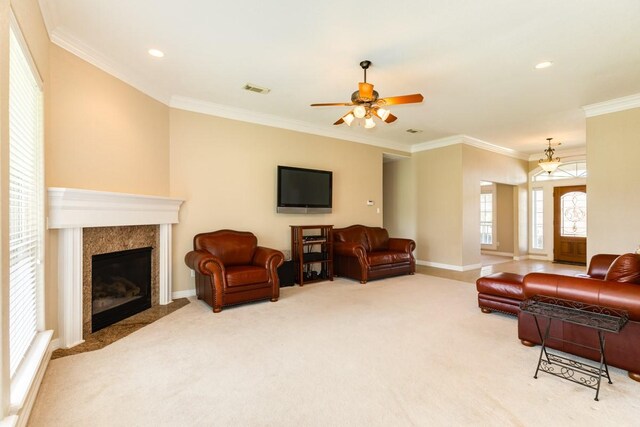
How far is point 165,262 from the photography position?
4035 millimetres

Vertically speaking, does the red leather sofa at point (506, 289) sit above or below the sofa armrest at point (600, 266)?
below

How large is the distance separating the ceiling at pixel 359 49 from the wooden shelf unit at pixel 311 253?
2.07 meters

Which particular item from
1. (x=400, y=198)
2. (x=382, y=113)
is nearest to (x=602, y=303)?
(x=382, y=113)

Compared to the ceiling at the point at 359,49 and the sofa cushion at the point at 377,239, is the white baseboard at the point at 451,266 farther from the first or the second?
the ceiling at the point at 359,49

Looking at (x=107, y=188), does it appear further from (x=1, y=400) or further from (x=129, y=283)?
(x=1, y=400)

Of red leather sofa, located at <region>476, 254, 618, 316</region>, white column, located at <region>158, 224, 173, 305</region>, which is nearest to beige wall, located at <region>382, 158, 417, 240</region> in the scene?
red leather sofa, located at <region>476, 254, 618, 316</region>

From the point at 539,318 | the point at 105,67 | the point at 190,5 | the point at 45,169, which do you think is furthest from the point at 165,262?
the point at 539,318

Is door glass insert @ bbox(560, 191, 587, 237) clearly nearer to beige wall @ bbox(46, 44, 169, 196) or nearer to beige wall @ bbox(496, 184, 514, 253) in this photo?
beige wall @ bbox(496, 184, 514, 253)

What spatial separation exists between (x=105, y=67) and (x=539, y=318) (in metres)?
4.97

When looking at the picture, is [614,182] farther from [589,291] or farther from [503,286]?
[589,291]

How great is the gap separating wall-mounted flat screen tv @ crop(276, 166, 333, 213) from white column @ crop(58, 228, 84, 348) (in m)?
2.91

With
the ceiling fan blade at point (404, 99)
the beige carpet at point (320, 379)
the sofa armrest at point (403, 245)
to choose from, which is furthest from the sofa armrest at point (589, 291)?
the sofa armrest at point (403, 245)

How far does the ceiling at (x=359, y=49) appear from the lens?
2488 mm

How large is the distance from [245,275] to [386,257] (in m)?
2.70
